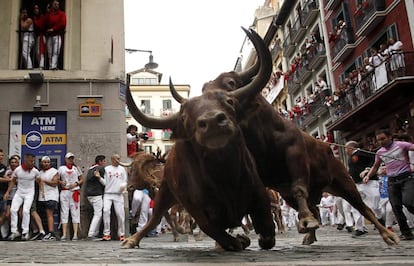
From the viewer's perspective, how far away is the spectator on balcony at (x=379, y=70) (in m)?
22.3

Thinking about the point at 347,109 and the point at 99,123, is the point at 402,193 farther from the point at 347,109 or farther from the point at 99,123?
the point at 347,109

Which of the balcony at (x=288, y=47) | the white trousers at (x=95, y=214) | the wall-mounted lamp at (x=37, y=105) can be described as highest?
the balcony at (x=288, y=47)

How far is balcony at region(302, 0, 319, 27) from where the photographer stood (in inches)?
1367

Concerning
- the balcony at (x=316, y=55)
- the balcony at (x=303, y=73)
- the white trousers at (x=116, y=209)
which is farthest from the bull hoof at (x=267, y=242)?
the balcony at (x=303, y=73)

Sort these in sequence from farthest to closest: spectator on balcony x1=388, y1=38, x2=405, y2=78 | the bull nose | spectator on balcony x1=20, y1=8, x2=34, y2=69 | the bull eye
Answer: spectator on balcony x1=388, y1=38, x2=405, y2=78 → spectator on balcony x1=20, y1=8, x2=34, y2=69 → the bull eye → the bull nose

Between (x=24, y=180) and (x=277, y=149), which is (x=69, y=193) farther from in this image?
(x=277, y=149)

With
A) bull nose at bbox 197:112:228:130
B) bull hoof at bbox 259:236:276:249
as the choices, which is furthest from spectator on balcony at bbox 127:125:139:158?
bull nose at bbox 197:112:228:130

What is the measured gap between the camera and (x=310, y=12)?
34938mm

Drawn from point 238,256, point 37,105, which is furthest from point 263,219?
point 37,105

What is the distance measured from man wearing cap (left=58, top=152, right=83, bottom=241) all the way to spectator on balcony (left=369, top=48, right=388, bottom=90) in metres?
15.4

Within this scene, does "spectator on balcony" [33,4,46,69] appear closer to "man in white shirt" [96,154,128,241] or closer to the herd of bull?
"man in white shirt" [96,154,128,241]

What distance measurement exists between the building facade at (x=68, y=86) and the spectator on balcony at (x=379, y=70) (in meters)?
12.9

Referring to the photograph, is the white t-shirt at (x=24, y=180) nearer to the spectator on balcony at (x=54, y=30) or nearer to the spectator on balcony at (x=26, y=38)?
Answer: the spectator on balcony at (x=54, y=30)

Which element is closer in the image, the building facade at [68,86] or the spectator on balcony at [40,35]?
the building facade at [68,86]
